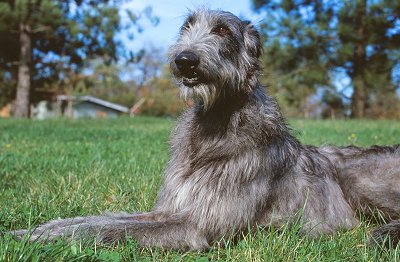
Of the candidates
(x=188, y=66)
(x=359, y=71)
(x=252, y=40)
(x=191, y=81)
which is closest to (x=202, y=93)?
(x=191, y=81)

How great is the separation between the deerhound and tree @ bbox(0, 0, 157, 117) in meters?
19.7

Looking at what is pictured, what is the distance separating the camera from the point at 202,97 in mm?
3533

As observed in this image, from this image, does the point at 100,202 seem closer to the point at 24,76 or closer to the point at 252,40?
the point at 252,40

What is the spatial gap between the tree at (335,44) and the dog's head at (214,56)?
66.2 feet

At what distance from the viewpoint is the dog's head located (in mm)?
3469

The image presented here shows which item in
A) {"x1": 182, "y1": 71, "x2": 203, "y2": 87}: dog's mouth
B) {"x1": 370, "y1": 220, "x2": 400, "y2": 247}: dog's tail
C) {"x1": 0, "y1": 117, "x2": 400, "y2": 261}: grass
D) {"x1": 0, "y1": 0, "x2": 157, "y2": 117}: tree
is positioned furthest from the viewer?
{"x1": 0, "y1": 0, "x2": 157, "y2": 117}: tree

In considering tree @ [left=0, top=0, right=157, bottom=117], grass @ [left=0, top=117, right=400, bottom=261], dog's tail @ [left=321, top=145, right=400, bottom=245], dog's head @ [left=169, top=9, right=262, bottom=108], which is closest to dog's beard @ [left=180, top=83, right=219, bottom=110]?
dog's head @ [left=169, top=9, right=262, bottom=108]

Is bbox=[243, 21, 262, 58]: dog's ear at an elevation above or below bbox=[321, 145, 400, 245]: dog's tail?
above

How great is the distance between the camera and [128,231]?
3.28m

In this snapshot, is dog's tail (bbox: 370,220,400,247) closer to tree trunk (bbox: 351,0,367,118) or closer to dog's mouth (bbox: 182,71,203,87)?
dog's mouth (bbox: 182,71,203,87)

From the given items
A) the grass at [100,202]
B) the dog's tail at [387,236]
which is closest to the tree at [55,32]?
the grass at [100,202]

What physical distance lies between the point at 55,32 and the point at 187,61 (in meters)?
23.2

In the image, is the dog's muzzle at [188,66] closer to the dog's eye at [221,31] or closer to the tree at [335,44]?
the dog's eye at [221,31]

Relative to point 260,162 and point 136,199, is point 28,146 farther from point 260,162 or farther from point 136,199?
point 260,162
